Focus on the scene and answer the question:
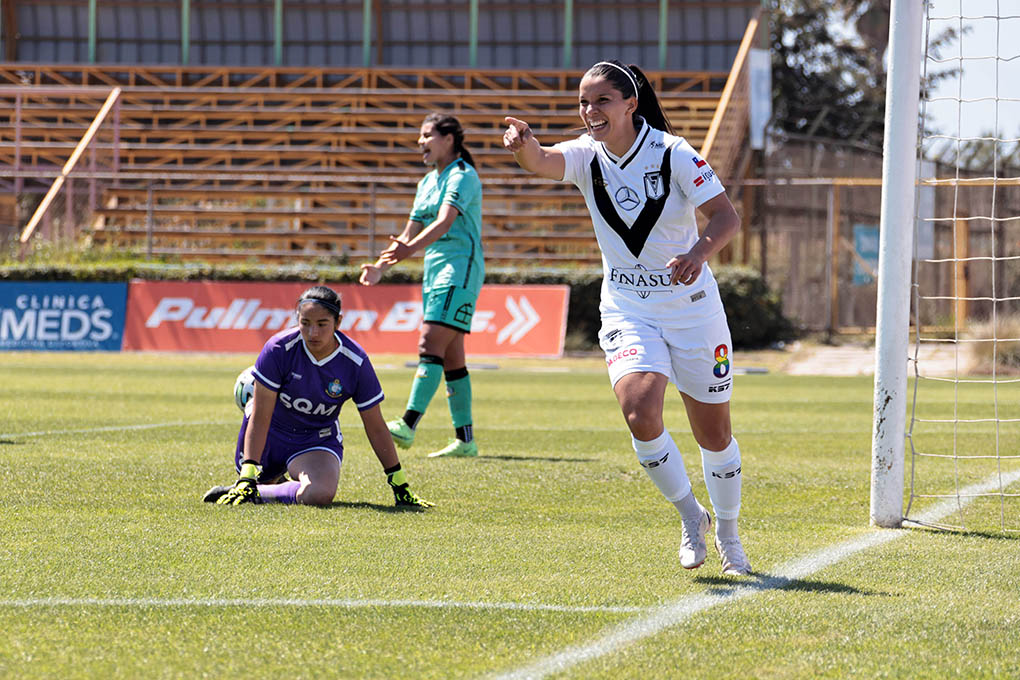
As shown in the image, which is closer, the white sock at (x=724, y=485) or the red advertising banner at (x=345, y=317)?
the white sock at (x=724, y=485)

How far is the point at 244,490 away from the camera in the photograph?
265 inches

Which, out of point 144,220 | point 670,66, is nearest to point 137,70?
point 144,220

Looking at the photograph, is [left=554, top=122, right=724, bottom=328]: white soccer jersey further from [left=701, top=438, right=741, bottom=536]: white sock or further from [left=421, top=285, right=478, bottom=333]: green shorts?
[left=421, top=285, right=478, bottom=333]: green shorts

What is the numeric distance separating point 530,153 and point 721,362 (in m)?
1.05

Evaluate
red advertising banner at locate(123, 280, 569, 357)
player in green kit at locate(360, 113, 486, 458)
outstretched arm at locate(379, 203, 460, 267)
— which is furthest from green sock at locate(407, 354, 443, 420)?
red advertising banner at locate(123, 280, 569, 357)

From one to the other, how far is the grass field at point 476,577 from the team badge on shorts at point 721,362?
2.45 ft

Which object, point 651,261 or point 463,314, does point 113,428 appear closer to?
point 463,314

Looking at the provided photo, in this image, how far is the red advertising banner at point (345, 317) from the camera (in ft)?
68.3

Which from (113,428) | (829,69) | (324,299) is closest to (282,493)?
(324,299)

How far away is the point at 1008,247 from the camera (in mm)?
25953

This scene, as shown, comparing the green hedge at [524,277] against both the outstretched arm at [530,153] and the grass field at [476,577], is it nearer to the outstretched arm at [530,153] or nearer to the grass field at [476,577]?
the grass field at [476,577]

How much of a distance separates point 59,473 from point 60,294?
14.9m

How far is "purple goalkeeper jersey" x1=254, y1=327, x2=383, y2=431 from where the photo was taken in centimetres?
681

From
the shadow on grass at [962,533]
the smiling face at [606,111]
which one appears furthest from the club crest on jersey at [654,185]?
the shadow on grass at [962,533]
